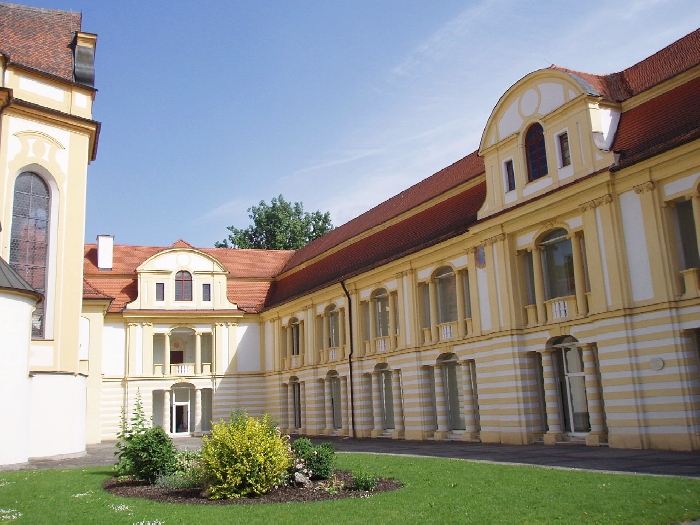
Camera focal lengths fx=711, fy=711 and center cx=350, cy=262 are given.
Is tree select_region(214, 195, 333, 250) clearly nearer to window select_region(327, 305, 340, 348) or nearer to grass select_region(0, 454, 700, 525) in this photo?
window select_region(327, 305, 340, 348)

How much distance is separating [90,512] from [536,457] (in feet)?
40.5

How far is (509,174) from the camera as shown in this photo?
27250mm

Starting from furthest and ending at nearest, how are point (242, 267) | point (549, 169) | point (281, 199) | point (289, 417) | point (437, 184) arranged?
point (281, 199)
point (242, 267)
point (289, 417)
point (437, 184)
point (549, 169)

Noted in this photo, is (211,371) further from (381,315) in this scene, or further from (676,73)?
(676,73)

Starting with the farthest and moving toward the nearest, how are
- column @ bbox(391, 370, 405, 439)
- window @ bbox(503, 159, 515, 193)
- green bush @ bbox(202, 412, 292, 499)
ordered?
column @ bbox(391, 370, 405, 439) → window @ bbox(503, 159, 515, 193) → green bush @ bbox(202, 412, 292, 499)

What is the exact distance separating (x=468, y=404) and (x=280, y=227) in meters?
41.7

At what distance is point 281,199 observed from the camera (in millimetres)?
68875

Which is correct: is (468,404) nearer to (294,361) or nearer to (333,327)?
(333,327)

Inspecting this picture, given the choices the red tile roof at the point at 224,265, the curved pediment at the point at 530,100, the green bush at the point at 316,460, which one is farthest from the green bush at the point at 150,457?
the red tile roof at the point at 224,265

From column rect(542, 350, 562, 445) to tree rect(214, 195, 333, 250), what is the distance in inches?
1742

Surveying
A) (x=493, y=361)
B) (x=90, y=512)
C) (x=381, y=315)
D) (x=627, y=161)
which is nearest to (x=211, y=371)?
(x=381, y=315)

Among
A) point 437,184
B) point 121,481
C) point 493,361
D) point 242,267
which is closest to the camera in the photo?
point 121,481

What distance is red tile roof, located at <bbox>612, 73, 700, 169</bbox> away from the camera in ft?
67.6

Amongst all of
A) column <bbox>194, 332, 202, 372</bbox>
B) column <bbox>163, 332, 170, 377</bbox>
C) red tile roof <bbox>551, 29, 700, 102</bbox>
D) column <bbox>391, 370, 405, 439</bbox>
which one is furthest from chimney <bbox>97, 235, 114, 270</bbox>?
red tile roof <bbox>551, 29, 700, 102</bbox>
